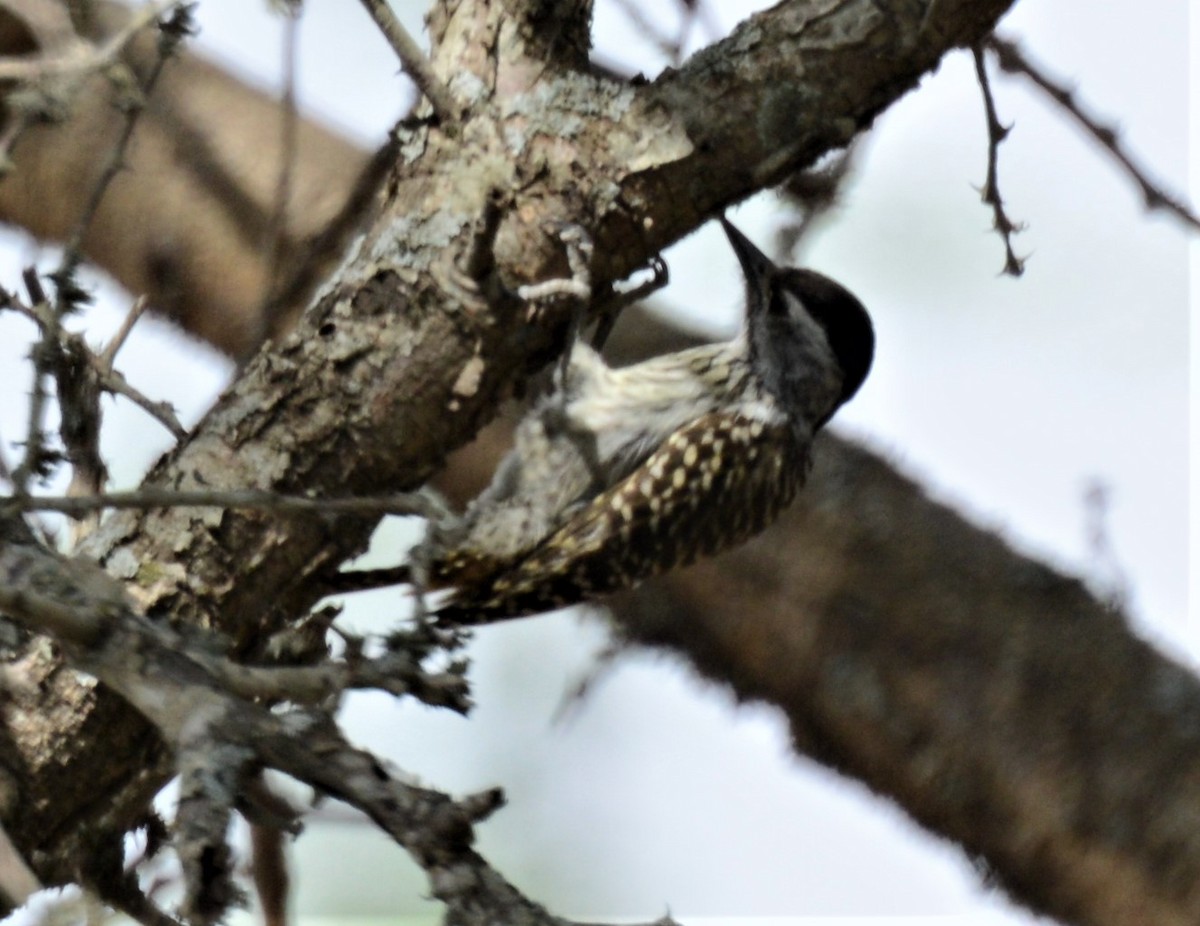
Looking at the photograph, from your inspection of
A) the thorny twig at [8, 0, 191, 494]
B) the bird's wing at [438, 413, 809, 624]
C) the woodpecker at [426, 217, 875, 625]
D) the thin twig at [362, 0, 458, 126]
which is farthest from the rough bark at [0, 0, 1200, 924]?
the bird's wing at [438, 413, 809, 624]

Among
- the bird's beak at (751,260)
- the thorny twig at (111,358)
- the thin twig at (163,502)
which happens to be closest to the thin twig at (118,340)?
the thorny twig at (111,358)

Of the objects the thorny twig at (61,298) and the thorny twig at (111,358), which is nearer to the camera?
the thorny twig at (61,298)

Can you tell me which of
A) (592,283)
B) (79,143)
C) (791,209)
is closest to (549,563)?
(592,283)

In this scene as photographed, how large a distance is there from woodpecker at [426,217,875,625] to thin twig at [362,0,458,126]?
0.74 m

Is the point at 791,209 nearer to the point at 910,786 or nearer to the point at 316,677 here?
the point at 910,786

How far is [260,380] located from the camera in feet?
7.23

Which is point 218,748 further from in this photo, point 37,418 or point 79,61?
point 79,61

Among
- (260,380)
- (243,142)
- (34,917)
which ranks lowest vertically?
(34,917)

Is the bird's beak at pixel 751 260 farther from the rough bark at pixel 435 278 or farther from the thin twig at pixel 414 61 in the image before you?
the thin twig at pixel 414 61

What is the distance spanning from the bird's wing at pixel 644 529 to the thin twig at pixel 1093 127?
0.94 meters

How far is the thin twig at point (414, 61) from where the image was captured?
210 cm

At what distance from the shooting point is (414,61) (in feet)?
7.02

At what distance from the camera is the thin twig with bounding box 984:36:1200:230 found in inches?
102

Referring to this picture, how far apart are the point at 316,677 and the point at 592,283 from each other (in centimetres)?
107
